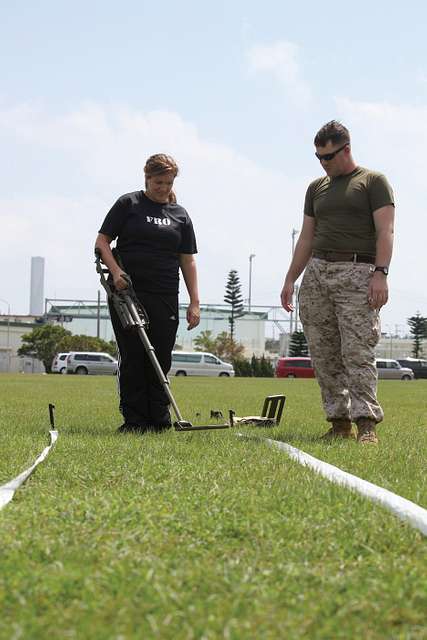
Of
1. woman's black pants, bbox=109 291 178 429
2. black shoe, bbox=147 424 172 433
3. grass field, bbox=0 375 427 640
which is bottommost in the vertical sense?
grass field, bbox=0 375 427 640

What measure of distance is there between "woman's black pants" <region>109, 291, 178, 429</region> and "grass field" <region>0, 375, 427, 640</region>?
206 centimetres

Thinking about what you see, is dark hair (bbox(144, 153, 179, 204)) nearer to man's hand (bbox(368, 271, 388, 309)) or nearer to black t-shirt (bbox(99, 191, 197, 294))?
black t-shirt (bbox(99, 191, 197, 294))

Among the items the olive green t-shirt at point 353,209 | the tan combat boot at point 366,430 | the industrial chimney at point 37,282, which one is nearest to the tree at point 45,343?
the olive green t-shirt at point 353,209

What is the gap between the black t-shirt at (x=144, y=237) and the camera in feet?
21.7

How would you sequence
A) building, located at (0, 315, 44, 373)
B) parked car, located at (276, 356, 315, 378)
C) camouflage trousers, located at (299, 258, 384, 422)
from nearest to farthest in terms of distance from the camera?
camouflage trousers, located at (299, 258, 384, 422)
parked car, located at (276, 356, 315, 378)
building, located at (0, 315, 44, 373)

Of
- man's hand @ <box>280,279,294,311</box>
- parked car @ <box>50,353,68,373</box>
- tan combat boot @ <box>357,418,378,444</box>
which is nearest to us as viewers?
tan combat boot @ <box>357,418,378,444</box>

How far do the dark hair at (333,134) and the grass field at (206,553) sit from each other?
7.99ft

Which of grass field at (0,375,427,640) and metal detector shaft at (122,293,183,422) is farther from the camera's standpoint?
metal detector shaft at (122,293,183,422)

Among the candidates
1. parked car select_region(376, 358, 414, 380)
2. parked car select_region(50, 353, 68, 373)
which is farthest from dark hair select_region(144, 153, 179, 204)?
parked car select_region(376, 358, 414, 380)

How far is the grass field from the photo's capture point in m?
1.90

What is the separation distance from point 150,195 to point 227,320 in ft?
304

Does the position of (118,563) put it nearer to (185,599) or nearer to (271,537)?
(185,599)

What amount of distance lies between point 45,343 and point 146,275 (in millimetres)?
66979

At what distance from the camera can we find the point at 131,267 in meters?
6.64
